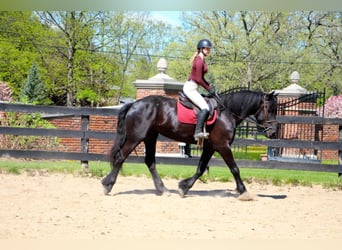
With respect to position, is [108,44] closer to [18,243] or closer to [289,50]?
[289,50]

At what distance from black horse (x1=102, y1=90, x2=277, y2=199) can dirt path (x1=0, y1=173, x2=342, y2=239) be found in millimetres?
284

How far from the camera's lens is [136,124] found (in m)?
5.52

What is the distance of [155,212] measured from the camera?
4.61 meters

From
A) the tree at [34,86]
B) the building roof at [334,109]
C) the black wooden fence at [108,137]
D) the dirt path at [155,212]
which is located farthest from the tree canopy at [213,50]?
the dirt path at [155,212]

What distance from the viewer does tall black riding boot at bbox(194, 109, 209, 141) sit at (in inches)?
209

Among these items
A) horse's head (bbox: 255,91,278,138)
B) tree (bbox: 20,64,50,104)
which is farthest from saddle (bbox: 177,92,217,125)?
tree (bbox: 20,64,50,104)

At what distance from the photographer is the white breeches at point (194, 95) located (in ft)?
17.5

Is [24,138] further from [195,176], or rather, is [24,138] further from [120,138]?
[195,176]

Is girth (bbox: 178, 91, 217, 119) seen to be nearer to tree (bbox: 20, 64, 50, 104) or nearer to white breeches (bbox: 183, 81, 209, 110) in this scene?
white breeches (bbox: 183, 81, 209, 110)

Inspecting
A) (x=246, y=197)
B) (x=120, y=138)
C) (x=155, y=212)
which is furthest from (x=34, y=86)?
(x=155, y=212)

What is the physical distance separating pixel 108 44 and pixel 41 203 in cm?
1455

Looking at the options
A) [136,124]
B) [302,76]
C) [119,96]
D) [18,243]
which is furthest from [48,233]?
[119,96]

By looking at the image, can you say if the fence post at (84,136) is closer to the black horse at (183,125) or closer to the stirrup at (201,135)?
the black horse at (183,125)

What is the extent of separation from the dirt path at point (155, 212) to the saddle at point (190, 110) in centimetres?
83
